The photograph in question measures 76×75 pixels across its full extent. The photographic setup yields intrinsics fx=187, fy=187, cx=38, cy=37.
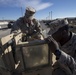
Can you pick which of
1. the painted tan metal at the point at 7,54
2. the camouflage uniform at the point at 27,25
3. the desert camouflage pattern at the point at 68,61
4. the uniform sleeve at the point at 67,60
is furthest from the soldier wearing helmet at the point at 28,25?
the uniform sleeve at the point at 67,60

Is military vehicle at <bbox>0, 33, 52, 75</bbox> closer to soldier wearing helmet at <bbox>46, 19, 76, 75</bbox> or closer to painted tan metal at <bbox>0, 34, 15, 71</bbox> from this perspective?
painted tan metal at <bbox>0, 34, 15, 71</bbox>

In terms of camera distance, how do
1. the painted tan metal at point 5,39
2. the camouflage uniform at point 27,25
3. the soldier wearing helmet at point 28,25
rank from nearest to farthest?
the painted tan metal at point 5,39, the soldier wearing helmet at point 28,25, the camouflage uniform at point 27,25

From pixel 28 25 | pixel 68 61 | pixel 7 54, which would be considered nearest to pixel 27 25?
pixel 28 25

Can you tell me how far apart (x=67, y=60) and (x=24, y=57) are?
0.59 meters

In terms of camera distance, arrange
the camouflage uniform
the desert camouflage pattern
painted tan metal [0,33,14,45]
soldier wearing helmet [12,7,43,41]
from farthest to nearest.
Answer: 1. the camouflage uniform
2. soldier wearing helmet [12,7,43,41]
3. the desert camouflage pattern
4. painted tan metal [0,33,14,45]

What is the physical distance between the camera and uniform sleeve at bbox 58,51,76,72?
245 centimetres

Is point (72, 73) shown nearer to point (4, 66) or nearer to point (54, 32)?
point (54, 32)

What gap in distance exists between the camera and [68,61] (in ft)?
8.21

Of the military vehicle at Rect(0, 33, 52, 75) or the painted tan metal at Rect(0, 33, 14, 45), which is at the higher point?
the painted tan metal at Rect(0, 33, 14, 45)

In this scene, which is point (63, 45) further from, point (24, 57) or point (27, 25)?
point (27, 25)

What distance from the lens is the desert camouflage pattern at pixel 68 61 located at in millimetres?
2490

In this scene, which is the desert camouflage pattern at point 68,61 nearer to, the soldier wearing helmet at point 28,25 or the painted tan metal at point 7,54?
the painted tan metal at point 7,54

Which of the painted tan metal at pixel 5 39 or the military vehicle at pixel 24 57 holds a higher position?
the painted tan metal at pixel 5 39

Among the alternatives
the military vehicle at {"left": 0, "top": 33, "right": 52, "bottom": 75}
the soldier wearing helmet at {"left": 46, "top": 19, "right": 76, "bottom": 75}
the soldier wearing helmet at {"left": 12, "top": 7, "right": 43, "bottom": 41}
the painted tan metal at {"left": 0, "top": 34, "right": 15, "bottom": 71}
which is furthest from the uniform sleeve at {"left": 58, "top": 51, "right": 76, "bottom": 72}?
the soldier wearing helmet at {"left": 12, "top": 7, "right": 43, "bottom": 41}
